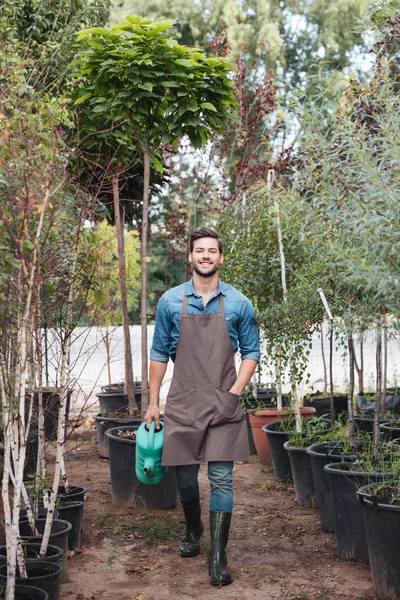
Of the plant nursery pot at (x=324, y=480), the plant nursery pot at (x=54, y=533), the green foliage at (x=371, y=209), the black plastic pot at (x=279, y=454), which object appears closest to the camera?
the green foliage at (x=371, y=209)

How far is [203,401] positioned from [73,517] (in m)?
1.11

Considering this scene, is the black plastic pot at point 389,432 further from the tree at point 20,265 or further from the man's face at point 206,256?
the tree at point 20,265

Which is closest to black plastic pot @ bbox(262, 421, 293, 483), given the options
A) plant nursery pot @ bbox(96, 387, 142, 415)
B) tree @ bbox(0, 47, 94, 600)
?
tree @ bbox(0, 47, 94, 600)

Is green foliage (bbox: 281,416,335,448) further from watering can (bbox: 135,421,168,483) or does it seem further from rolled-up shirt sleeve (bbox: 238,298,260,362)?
watering can (bbox: 135,421,168,483)

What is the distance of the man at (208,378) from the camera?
159 inches

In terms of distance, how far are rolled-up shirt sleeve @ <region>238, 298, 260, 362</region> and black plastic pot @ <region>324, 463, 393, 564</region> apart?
769mm

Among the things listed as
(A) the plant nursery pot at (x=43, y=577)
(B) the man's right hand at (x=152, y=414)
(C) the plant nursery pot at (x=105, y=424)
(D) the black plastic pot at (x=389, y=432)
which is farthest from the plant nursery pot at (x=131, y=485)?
(A) the plant nursery pot at (x=43, y=577)

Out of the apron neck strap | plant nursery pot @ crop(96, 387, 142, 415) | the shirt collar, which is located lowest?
plant nursery pot @ crop(96, 387, 142, 415)

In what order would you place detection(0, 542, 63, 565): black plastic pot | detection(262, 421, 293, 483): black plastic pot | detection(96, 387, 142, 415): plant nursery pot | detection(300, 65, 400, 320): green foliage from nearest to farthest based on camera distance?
detection(300, 65, 400, 320): green foliage → detection(0, 542, 63, 565): black plastic pot → detection(262, 421, 293, 483): black plastic pot → detection(96, 387, 142, 415): plant nursery pot

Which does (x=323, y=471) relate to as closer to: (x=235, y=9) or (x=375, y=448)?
(x=375, y=448)

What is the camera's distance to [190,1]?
20.2 m

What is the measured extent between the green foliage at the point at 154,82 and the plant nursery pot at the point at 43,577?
308 centimetres

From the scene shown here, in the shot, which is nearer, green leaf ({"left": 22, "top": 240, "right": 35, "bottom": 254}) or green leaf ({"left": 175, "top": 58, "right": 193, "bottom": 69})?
green leaf ({"left": 22, "top": 240, "right": 35, "bottom": 254})

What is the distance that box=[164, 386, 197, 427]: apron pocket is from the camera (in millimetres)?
4086
